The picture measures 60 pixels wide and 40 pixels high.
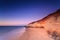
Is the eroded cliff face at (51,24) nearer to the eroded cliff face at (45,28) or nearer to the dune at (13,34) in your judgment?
the eroded cliff face at (45,28)

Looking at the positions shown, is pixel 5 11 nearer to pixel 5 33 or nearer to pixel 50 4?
pixel 5 33

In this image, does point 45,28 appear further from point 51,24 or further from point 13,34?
point 13,34

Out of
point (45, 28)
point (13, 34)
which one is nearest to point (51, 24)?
point (45, 28)

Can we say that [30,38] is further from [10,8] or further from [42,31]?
[10,8]

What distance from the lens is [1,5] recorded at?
7.70ft

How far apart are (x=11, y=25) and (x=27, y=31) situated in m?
0.23

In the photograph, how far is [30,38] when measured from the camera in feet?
7.72

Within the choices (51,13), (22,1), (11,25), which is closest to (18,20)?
(11,25)

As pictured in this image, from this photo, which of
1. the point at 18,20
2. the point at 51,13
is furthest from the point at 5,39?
the point at 51,13

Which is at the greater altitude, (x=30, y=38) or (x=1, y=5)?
(x=1, y=5)

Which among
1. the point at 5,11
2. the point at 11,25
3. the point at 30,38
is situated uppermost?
the point at 5,11

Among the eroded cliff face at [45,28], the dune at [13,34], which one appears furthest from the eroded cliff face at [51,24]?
the dune at [13,34]

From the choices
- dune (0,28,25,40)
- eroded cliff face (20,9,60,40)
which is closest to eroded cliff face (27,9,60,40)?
eroded cliff face (20,9,60,40)

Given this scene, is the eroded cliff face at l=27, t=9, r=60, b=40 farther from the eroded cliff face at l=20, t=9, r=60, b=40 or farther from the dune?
the dune
